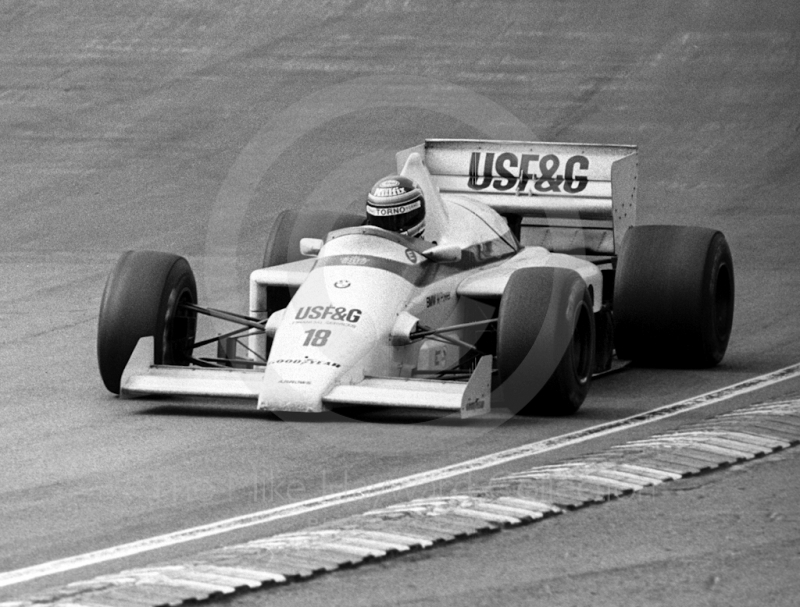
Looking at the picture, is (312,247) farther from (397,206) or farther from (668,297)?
(668,297)

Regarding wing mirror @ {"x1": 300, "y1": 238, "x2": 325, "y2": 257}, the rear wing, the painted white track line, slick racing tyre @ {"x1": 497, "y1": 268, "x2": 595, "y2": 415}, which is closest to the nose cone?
wing mirror @ {"x1": 300, "y1": 238, "x2": 325, "y2": 257}

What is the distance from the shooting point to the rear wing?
12.7 metres

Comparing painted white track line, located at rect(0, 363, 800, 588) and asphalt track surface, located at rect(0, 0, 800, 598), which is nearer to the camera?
painted white track line, located at rect(0, 363, 800, 588)

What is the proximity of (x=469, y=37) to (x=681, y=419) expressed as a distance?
19.4m

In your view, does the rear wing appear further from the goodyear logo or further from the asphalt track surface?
the asphalt track surface

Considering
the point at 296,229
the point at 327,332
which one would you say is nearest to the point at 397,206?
the point at 327,332

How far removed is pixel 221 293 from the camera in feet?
51.9

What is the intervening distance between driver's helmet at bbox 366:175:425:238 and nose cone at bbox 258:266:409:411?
649mm

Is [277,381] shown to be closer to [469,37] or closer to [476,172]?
[476,172]

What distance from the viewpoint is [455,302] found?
10.7 m

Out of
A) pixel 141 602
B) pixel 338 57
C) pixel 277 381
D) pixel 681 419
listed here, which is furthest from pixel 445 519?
pixel 338 57

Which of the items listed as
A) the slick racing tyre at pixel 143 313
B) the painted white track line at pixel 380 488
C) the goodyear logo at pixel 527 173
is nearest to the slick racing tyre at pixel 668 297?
the painted white track line at pixel 380 488

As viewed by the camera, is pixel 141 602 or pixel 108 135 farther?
pixel 108 135

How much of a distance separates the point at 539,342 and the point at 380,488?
198 centimetres
